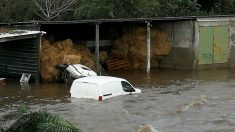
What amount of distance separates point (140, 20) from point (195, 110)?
14.4 m

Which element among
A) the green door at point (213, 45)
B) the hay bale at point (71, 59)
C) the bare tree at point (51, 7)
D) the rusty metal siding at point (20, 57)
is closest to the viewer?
the rusty metal siding at point (20, 57)

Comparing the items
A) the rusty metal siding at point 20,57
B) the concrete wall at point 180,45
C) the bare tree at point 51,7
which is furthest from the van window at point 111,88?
the bare tree at point 51,7

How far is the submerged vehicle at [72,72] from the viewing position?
28681 millimetres

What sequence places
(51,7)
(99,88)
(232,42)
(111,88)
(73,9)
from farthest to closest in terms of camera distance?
(73,9) < (51,7) < (232,42) < (111,88) < (99,88)

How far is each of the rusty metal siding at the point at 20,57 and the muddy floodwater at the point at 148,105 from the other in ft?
3.56

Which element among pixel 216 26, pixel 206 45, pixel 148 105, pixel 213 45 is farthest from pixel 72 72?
pixel 216 26

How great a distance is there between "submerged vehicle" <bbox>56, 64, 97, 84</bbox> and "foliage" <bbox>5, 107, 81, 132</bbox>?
67.7 ft

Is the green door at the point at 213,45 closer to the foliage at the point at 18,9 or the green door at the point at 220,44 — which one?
the green door at the point at 220,44

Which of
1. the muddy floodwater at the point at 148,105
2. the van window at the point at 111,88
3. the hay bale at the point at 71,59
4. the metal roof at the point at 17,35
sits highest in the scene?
the metal roof at the point at 17,35

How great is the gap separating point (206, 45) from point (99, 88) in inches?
720

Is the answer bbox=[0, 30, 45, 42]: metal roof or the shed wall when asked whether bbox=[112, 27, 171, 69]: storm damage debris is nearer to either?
the shed wall

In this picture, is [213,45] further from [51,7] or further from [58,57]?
[58,57]

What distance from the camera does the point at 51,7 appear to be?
39844mm

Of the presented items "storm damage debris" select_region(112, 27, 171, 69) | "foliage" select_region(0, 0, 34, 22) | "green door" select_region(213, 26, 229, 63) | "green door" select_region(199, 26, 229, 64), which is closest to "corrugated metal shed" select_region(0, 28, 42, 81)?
"foliage" select_region(0, 0, 34, 22)
